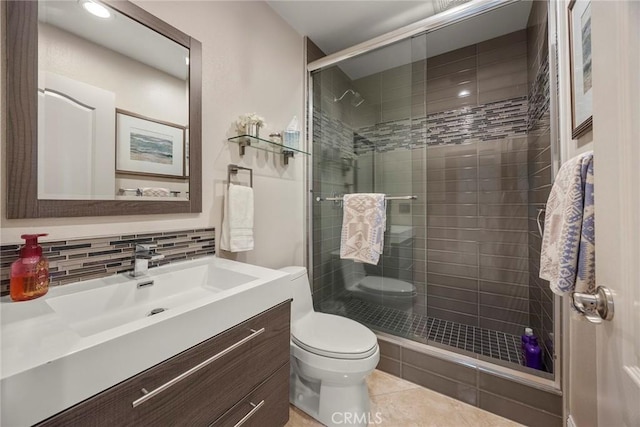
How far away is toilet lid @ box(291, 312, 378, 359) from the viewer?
1215 mm

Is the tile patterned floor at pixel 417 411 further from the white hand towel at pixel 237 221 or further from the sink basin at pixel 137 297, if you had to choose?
the white hand towel at pixel 237 221

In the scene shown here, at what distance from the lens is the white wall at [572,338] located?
959 mm

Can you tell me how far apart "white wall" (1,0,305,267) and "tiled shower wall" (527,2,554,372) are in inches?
60.0

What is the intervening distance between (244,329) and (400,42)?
2.01 metres

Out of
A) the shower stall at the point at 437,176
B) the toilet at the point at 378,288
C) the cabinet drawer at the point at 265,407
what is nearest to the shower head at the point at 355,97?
the shower stall at the point at 437,176

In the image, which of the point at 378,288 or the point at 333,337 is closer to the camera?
the point at 333,337

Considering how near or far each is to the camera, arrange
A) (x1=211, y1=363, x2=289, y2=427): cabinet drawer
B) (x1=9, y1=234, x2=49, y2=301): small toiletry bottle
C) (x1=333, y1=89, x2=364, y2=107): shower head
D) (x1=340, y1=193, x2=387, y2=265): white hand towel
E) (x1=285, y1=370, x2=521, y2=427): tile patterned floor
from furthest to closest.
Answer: (x1=333, y1=89, x2=364, y2=107): shower head → (x1=340, y1=193, x2=387, y2=265): white hand towel → (x1=285, y1=370, x2=521, y2=427): tile patterned floor → (x1=211, y1=363, x2=289, y2=427): cabinet drawer → (x1=9, y1=234, x2=49, y2=301): small toiletry bottle

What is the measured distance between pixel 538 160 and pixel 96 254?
7.74 ft

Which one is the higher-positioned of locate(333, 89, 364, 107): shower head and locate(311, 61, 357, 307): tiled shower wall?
locate(333, 89, 364, 107): shower head

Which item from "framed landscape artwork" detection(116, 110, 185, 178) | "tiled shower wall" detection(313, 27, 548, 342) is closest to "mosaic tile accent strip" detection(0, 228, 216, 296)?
"framed landscape artwork" detection(116, 110, 185, 178)

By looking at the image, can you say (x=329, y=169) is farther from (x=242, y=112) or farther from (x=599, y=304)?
(x=599, y=304)

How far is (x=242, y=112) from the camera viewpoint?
5.00 feet

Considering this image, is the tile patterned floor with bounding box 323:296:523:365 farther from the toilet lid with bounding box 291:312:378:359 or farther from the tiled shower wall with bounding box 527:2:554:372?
the toilet lid with bounding box 291:312:378:359

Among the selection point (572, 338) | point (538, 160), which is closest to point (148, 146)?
point (572, 338)
